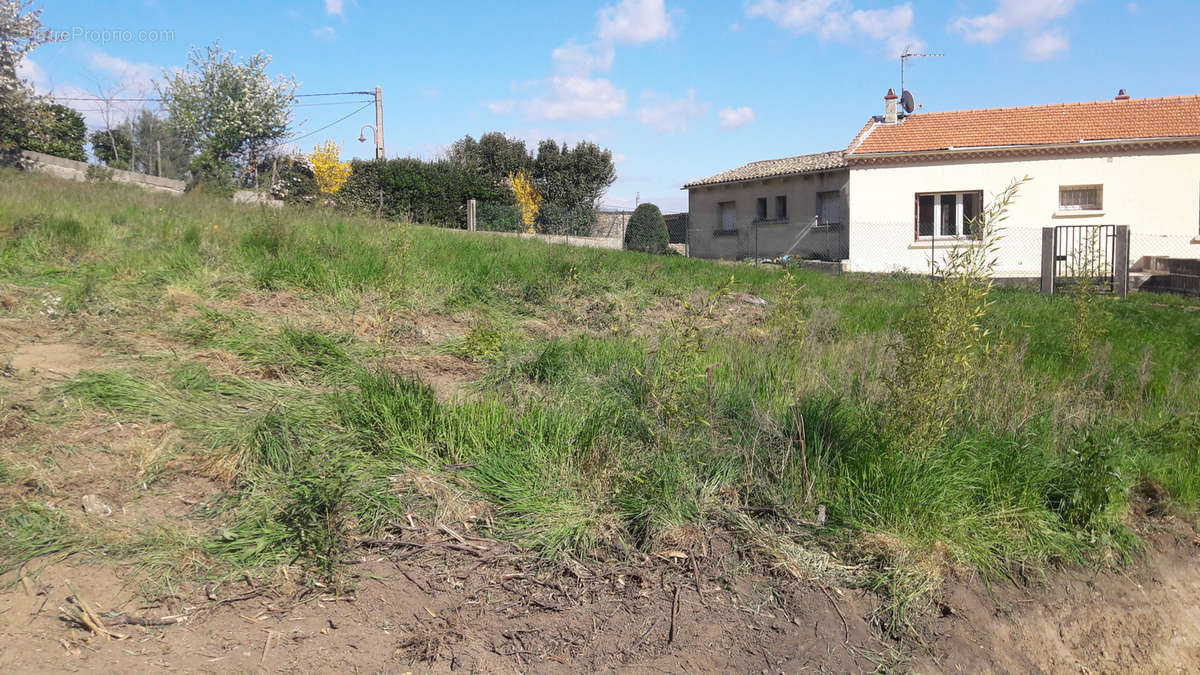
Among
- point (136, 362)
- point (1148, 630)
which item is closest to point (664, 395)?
point (1148, 630)

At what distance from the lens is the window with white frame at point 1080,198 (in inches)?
799

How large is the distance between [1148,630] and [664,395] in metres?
2.72

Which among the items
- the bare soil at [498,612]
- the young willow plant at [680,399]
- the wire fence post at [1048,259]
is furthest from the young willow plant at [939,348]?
the wire fence post at [1048,259]

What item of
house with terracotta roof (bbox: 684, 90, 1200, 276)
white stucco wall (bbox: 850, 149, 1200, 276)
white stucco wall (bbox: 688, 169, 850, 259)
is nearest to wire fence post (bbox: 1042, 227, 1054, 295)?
house with terracotta roof (bbox: 684, 90, 1200, 276)

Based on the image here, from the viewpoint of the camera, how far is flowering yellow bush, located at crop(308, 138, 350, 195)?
28297 mm

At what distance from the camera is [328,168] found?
1171 inches

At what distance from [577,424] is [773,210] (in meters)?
22.9

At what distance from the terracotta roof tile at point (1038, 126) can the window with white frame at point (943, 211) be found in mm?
1279

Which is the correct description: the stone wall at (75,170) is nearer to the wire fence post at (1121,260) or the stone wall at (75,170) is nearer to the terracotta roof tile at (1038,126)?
the terracotta roof tile at (1038,126)

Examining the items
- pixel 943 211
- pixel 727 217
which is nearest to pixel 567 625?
pixel 943 211

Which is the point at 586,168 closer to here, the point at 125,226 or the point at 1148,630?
the point at 125,226

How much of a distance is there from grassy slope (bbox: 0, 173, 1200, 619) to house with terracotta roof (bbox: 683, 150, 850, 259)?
49.8 ft

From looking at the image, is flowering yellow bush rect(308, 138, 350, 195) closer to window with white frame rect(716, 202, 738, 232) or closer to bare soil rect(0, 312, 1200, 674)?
window with white frame rect(716, 202, 738, 232)

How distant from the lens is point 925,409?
4.37 m
